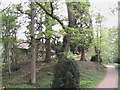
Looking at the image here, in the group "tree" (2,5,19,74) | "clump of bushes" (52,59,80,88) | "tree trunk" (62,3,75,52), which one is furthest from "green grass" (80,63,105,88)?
"tree" (2,5,19,74)

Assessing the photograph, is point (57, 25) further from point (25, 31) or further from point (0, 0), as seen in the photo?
point (0, 0)

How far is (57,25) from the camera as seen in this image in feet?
23.9

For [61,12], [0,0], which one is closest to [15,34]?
[61,12]

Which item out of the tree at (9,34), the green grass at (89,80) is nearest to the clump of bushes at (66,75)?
the green grass at (89,80)

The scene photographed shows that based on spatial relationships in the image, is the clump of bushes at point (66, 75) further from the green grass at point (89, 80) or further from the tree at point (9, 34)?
the tree at point (9, 34)

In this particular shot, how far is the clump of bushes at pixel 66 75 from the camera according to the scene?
4785mm

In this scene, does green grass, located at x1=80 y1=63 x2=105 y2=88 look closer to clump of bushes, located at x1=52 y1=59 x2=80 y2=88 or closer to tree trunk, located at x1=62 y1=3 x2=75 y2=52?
clump of bushes, located at x1=52 y1=59 x2=80 y2=88

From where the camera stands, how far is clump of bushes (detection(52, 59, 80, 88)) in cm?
479

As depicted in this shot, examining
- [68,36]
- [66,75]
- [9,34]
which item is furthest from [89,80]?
[9,34]

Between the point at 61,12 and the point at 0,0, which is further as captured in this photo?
the point at 61,12

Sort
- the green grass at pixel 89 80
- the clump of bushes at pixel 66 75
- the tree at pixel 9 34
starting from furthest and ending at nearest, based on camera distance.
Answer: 1. the tree at pixel 9 34
2. the green grass at pixel 89 80
3. the clump of bushes at pixel 66 75

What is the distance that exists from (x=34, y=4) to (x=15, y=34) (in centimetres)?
243

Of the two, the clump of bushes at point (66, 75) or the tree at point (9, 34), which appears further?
the tree at point (9, 34)

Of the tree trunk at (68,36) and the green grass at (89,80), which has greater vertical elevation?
the tree trunk at (68,36)
